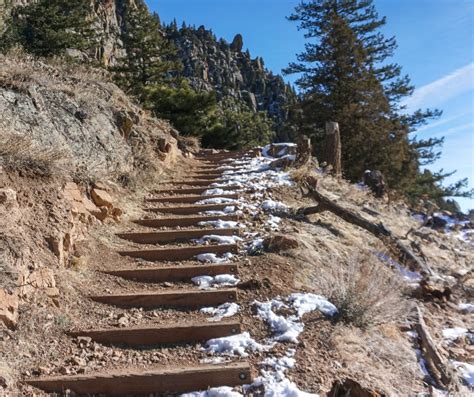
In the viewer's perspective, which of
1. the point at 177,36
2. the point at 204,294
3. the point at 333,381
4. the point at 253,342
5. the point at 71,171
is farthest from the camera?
the point at 177,36

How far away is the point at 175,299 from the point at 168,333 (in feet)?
1.77

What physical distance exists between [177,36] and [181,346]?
70944 millimetres

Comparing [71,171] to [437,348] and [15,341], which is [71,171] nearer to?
[15,341]

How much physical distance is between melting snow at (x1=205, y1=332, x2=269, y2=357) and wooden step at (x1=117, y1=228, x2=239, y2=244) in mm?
2103

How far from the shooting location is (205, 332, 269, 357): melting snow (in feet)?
10.3

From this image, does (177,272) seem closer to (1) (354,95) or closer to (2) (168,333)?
(2) (168,333)

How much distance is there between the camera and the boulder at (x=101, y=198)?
5301 mm

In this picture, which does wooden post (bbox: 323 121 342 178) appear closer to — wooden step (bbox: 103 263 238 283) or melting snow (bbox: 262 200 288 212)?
melting snow (bbox: 262 200 288 212)

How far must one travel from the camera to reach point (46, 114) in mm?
5555

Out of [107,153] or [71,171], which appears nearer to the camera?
[71,171]

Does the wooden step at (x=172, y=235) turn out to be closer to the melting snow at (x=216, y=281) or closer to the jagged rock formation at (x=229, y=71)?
the melting snow at (x=216, y=281)

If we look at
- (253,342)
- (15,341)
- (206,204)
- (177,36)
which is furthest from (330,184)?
(177,36)

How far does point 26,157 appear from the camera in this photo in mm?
4262

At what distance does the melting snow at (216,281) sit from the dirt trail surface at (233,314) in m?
0.01
